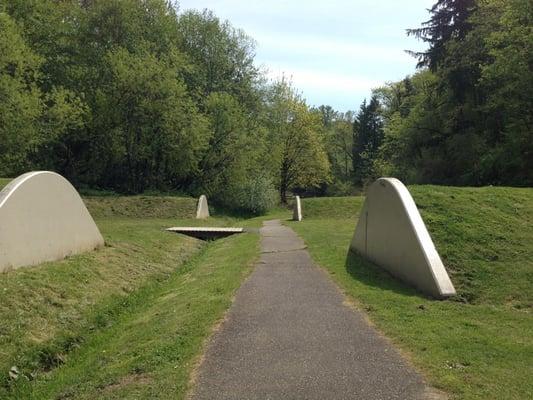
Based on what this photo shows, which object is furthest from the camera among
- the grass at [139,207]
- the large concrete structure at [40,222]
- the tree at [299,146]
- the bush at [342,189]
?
the bush at [342,189]

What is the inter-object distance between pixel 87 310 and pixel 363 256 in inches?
250

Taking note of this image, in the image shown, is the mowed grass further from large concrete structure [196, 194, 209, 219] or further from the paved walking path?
large concrete structure [196, 194, 209, 219]

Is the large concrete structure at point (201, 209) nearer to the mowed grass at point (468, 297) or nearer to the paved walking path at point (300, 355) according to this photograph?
the mowed grass at point (468, 297)

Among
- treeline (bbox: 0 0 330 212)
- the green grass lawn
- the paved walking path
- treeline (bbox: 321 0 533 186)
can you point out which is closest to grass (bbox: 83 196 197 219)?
treeline (bbox: 0 0 330 212)

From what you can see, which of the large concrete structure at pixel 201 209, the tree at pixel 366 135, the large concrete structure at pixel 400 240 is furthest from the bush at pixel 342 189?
the large concrete structure at pixel 400 240

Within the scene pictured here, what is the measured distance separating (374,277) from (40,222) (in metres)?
6.88

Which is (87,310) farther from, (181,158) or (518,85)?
(181,158)

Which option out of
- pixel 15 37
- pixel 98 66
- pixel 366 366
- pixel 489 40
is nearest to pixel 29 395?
pixel 366 366

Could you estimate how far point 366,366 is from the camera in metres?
5.23

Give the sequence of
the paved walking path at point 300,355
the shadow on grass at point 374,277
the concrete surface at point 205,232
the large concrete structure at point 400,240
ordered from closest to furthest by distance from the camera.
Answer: the paved walking path at point 300,355 → the large concrete structure at point 400,240 → the shadow on grass at point 374,277 → the concrete surface at point 205,232

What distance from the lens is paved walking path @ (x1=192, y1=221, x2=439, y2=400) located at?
471 cm

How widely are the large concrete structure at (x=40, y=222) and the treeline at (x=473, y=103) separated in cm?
2126

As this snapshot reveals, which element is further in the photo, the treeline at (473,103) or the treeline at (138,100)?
the treeline at (138,100)

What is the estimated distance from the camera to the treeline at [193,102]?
26094 mm
